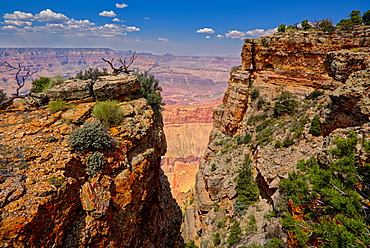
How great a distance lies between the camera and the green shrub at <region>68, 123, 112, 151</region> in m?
9.36

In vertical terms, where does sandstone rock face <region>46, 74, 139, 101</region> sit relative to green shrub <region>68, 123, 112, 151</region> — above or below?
above

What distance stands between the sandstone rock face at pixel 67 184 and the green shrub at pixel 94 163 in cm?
20

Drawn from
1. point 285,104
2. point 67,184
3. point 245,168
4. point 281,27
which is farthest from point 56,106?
point 281,27

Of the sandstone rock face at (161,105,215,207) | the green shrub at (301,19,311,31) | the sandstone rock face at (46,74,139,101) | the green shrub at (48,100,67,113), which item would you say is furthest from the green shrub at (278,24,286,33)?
the sandstone rock face at (161,105,215,207)

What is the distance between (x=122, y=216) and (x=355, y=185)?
33.6 feet

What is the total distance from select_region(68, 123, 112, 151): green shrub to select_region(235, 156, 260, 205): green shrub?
Result: 1222 centimetres

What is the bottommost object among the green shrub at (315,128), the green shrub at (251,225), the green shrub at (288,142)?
the green shrub at (251,225)

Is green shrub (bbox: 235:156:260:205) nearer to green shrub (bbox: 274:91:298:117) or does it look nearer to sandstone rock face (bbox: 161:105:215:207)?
green shrub (bbox: 274:91:298:117)

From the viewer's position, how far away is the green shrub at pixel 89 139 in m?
9.36

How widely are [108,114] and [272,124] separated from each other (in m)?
18.3

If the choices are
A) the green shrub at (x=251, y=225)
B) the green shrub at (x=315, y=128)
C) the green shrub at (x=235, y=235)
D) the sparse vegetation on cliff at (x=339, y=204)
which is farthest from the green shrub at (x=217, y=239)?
the green shrub at (x=315, y=128)

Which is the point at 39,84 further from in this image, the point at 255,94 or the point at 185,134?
the point at 185,134

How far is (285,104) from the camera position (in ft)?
70.3

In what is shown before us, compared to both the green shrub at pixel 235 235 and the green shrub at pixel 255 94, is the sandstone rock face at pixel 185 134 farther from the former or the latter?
the green shrub at pixel 235 235
